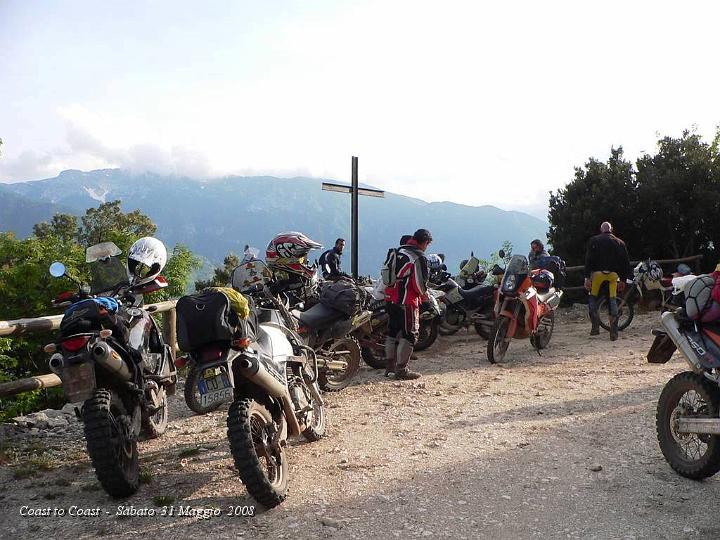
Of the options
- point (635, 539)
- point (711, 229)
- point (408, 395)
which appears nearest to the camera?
point (635, 539)

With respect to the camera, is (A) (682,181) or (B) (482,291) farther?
(A) (682,181)

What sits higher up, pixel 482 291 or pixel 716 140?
pixel 716 140

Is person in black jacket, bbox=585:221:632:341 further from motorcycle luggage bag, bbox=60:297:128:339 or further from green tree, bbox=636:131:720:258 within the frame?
motorcycle luggage bag, bbox=60:297:128:339

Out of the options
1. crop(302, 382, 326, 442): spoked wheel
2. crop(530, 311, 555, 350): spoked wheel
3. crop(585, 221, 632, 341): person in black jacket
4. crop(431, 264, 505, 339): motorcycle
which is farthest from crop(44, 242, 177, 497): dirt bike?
crop(585, 221, 632, 341): person in black jacket

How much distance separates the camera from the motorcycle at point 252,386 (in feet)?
11.3

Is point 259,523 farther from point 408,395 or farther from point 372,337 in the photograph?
point 372,337

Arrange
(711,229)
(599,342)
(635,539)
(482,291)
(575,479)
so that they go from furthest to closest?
1. (711,229)
2. (482,291)
3. (599,342)
4. (575,479)
5. (635,539)

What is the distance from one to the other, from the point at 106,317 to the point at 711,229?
16.4 metres

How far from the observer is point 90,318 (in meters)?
3.93

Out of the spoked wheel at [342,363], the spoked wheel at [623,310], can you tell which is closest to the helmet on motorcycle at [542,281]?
the spoked wheel at [623,310]

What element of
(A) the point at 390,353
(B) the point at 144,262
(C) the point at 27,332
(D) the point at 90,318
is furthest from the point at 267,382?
(A) the point at 390,353

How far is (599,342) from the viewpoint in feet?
32.5

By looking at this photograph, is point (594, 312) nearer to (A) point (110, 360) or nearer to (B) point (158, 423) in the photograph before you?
(B) point (158, 423)

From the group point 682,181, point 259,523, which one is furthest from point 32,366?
point 682,181
